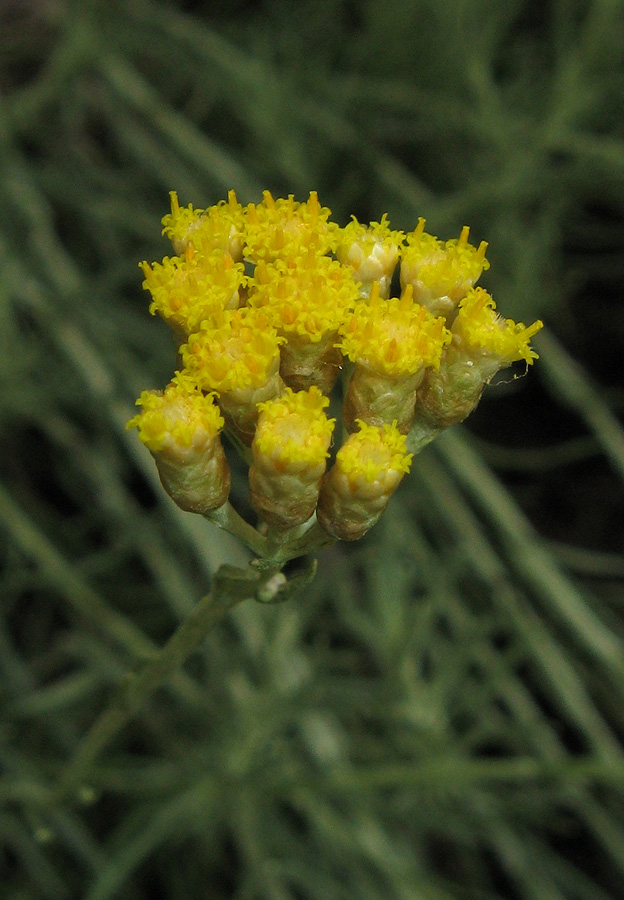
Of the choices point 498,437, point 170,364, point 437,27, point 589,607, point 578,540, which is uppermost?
point 437,27

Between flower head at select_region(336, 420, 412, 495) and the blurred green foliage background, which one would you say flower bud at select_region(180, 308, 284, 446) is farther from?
the blurred green foliage background

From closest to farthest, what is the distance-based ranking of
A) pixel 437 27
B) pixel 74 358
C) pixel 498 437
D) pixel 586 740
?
pixel 586 740 → pixel 74 358 → pixel 437 27 → pixel 498 437

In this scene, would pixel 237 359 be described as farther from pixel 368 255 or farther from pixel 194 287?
pixel 368 255

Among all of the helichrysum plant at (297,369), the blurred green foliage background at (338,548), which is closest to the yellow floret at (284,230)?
the helichrysum plant at (297,369)

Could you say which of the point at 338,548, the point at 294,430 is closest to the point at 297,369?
the point at 294,430

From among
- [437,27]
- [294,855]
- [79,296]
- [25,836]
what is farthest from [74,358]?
[437,27]

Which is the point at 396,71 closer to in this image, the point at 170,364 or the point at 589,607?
the point at 170,364

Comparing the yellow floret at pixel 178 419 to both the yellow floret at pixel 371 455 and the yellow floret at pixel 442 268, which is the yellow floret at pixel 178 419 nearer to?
the yellow floret at pixel 371 455
